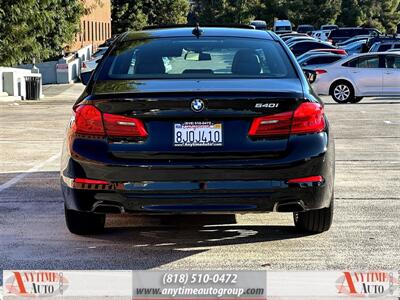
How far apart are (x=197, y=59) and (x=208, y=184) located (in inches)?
59.9

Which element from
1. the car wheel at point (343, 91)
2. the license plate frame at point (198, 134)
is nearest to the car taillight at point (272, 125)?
the license plate frame at point (198, 134)

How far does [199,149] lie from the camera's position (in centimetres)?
527

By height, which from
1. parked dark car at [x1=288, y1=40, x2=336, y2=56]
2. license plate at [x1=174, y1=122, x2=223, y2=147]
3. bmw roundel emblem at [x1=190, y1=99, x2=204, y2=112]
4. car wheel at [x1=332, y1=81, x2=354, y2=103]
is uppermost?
bmw roundel emblem at [x1=190, y1=99, x2=204, y2=112]

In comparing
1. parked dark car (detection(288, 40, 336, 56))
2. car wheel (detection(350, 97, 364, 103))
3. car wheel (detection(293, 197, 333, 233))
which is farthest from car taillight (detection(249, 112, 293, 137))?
parked dark car (detection(288, 40, 336, 56))

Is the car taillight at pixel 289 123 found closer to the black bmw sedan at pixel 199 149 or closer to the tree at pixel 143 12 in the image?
the black bmw sedan at pixel 199 149

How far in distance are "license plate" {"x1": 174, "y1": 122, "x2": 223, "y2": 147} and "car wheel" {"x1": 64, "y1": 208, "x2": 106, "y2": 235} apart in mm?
1151

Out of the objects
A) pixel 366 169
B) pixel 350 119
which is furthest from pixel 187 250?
pixel 350 119

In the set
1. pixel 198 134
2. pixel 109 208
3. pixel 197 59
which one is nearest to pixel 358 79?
pixel 197 59

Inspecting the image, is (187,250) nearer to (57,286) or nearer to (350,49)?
(57,286)

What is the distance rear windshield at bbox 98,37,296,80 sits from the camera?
237 inches

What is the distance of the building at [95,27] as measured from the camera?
53.4 meters

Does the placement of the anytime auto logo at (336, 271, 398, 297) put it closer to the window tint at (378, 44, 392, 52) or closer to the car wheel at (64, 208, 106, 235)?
the car wheel at (64, 208, 106, 235)

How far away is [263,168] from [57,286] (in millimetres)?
1680

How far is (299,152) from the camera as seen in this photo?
535cm
